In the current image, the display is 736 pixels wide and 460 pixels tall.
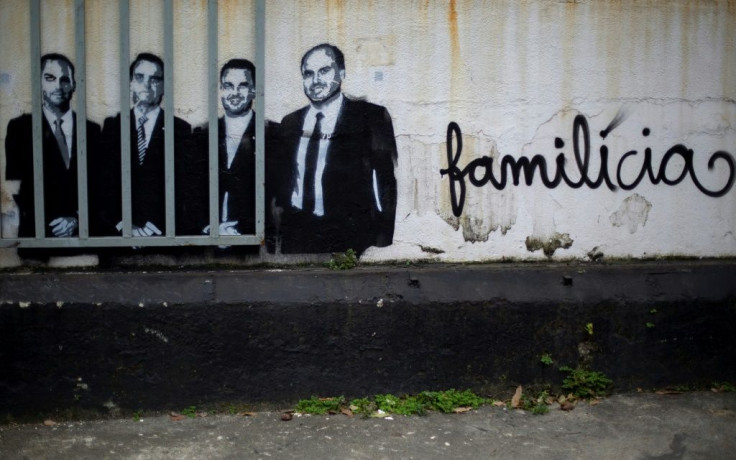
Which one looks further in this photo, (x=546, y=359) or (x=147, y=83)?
(x=546, y=359)

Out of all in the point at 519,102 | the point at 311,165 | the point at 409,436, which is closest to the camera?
the point at 409,436

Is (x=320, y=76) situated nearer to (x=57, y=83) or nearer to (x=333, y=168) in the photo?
(x=333, y=168)

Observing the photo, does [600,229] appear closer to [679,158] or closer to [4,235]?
[679,158]

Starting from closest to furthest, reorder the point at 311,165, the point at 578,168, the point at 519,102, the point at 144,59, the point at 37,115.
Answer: the point at 37,115
the point at 144,59
the point at 311,165
the point at 519,102
the point at 578,168

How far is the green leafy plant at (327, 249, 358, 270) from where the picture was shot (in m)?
5.38

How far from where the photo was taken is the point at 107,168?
5.16m

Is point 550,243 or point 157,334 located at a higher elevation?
point 550,243

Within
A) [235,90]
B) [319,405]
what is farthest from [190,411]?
[235,90]

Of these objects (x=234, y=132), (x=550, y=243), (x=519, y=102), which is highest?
(x=519, y=102)

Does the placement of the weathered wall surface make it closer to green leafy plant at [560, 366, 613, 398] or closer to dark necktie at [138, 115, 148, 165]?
dark necktie at [138, 115, 148, 165]

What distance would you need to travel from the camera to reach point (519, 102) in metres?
5.50

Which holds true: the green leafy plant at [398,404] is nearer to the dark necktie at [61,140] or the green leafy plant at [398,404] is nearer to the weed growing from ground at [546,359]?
the weed growing from ground at [546,359]

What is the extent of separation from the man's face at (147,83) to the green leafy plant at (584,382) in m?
3.20

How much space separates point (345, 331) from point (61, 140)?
7.09 feet
